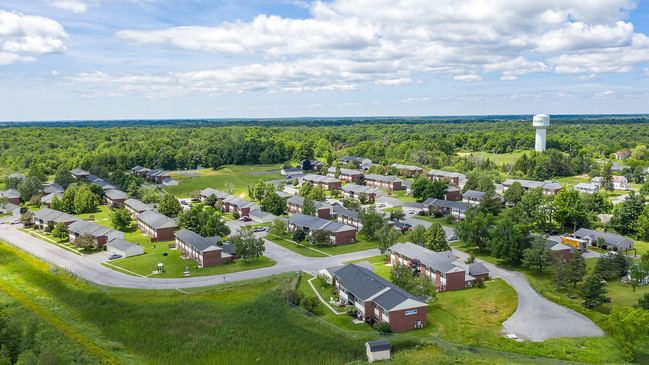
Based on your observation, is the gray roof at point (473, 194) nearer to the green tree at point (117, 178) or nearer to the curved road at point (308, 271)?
the curved road at point (308, 271)

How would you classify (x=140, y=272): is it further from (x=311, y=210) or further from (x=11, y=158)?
(x=11, y=158)

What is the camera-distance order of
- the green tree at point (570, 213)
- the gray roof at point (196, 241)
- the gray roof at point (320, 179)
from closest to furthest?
1. the gray roof at point (196, 241)
2. the green tree at point (570, 213)
3. the gray roof at point (320, 179)

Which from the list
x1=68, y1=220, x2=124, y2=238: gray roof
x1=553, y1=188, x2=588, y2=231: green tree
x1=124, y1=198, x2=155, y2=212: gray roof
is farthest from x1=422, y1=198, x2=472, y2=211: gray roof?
x1=68, y1=220, x2=124, y2=238: gray roof

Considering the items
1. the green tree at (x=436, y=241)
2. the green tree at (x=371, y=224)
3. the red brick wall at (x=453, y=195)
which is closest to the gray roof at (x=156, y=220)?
the green tree at (x=371, y=224)

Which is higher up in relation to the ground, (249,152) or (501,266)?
(249,152)

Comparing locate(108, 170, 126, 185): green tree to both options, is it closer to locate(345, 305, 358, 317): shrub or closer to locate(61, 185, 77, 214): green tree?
locate(61, 185, 77, 214): green tree

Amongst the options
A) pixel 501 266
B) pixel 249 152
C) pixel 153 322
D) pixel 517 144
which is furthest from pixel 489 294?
pixel 517 144
